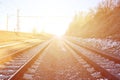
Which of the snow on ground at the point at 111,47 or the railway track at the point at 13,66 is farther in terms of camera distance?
the snow on ground at the point at 111,47

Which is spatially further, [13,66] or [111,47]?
[111,47]

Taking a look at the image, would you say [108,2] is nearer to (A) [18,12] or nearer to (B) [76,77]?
(A) [18,12]

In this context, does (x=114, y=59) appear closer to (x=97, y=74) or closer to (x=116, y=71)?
(x=116, y=71)

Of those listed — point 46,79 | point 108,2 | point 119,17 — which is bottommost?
point 46,79

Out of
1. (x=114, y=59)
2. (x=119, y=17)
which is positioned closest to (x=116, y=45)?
(x=114, y=59)

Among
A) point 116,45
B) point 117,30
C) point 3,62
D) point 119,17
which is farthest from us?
point 119,17

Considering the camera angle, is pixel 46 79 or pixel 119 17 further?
pixel 119 17

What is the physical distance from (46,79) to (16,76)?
1.18 m

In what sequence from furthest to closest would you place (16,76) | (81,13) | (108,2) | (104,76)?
(81,13) → (108,2) → (104,76) → (16,76)

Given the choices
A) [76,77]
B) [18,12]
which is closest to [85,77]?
[76,77]

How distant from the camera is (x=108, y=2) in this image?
202ft

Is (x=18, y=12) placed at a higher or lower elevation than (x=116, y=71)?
higher

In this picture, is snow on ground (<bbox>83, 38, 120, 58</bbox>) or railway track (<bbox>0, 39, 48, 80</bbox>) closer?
railway track (<bbox>0, 39, 48, 80</bbox>)

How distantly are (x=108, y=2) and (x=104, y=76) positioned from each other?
56.2m
